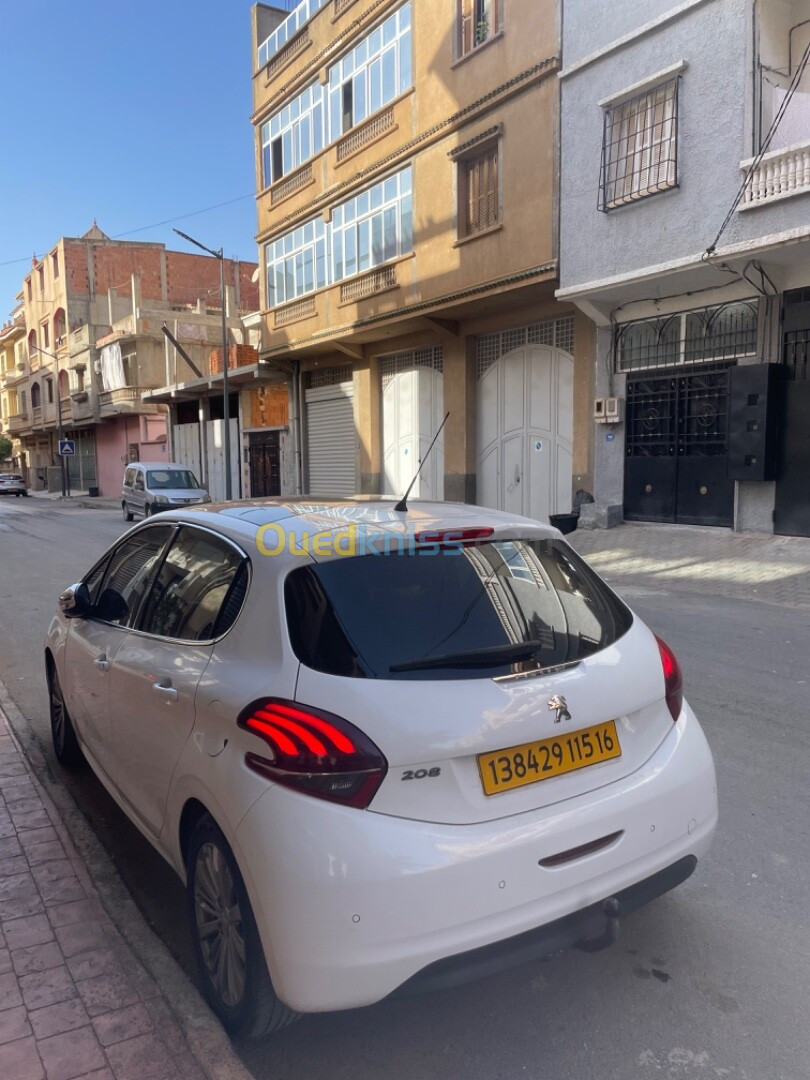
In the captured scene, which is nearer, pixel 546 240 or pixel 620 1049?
pixel 620 1049

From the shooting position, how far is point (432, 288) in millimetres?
17297

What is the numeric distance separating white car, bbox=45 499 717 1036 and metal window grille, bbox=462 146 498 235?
47.8 ft

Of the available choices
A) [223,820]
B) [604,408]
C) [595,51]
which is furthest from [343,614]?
[595,51]

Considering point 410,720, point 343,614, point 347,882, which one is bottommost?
point 347,882

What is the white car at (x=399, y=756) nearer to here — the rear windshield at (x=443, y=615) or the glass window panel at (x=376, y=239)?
the rear windshield at (x=443, y=615)

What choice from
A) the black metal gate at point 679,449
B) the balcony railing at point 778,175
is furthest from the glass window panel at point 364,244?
the balcony railing at point 778,175

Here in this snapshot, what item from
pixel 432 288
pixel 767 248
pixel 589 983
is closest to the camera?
pixel 589 983

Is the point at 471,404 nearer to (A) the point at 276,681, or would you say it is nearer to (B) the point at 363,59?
(B) the point at 363,59

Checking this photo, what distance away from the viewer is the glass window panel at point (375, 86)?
1878 centimetres

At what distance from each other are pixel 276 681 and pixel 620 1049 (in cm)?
147

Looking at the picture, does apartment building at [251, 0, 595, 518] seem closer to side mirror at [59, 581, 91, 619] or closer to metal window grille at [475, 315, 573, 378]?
metal window grille at [475, 315, 573, 378]

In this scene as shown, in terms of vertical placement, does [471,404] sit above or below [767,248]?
below

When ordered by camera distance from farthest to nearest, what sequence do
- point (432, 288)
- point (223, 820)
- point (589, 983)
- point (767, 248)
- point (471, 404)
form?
1. point (471, 404)
2. point (432, 288)
3. point (767, 248)
4. point (589, 983)
5. point (223, 820)

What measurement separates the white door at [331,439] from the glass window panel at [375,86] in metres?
7.14
